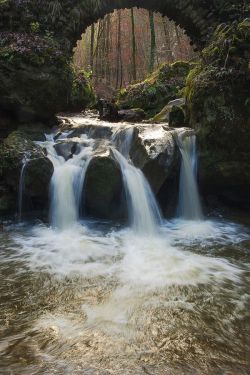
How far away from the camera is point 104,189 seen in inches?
314

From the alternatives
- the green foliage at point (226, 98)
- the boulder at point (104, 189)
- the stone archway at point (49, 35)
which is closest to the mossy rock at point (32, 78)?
the stone archway at point (49, 35)

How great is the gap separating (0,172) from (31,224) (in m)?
1.28

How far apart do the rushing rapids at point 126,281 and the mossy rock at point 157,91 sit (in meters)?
7.11

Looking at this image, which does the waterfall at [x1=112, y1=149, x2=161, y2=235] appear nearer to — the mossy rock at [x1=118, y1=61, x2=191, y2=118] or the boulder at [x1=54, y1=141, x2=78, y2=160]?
the boulder at [x1=54, y1=141, x2=78, y2=160]

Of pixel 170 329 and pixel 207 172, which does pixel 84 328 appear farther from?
pixel 207 172

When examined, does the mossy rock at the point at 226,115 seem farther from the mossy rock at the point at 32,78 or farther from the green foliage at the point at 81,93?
the green foliage at the point at 81,93

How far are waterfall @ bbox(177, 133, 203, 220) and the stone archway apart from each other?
3461 mm

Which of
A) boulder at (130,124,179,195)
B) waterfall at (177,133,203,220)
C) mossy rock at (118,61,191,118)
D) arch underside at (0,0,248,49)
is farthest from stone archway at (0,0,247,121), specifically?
waterfall at (177,133,203,220)

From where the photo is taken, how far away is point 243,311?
4.24 metres

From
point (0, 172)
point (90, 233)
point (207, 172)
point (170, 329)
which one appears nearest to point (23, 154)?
point (0, 172)

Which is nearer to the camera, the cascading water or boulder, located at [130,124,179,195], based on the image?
the cascading water

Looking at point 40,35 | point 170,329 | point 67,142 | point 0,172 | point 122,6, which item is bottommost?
point 170,329

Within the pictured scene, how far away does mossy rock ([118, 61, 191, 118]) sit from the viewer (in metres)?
16.0

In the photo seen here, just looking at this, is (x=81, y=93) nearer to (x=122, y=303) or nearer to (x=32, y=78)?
(x=32, y=78)
